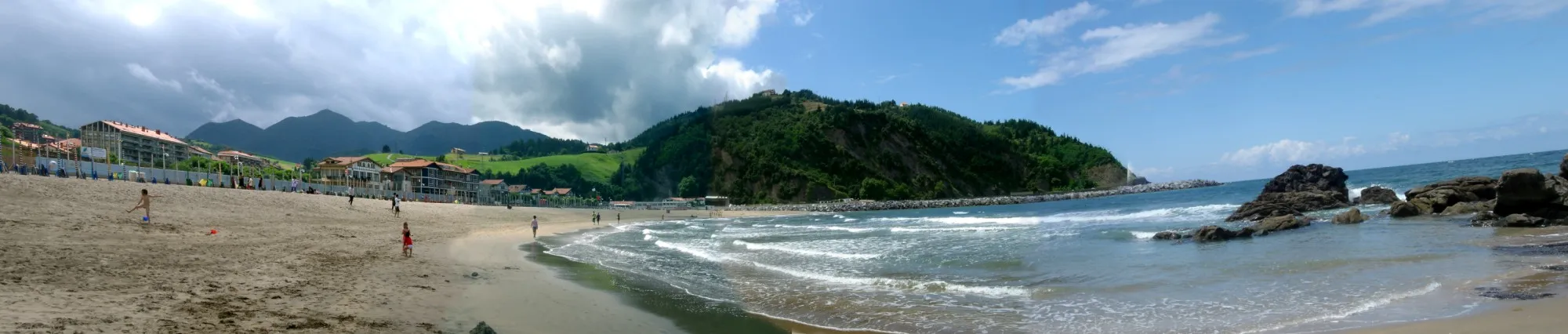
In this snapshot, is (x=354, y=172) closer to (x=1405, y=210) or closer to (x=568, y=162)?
(x=568, y=162)

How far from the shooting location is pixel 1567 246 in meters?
13.0

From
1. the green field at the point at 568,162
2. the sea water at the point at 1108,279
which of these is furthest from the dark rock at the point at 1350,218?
the green field at the point at 568,162

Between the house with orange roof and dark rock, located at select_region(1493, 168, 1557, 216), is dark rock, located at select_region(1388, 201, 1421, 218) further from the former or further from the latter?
the house with orange roof

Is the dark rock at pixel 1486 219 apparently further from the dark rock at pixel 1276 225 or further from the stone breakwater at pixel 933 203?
the stone breakwater at pixel 933 203

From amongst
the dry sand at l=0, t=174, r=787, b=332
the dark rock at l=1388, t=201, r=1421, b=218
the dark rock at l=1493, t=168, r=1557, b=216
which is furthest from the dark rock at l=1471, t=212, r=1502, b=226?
the dry sand at l=0, t=174, r=787, b=332

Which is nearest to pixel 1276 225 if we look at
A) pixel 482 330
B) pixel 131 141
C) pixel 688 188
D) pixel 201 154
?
pixel 482 330

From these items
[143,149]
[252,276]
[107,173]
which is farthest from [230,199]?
[143,149]

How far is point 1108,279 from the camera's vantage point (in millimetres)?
12555

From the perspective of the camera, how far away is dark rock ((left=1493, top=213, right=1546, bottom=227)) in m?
17.3

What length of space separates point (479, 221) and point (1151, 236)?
3763cm

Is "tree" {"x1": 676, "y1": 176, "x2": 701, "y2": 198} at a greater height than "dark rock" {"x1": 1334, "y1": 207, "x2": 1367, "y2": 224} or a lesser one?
greater

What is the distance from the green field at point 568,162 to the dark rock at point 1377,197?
131 meters

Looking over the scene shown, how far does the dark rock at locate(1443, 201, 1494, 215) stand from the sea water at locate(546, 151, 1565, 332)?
0.96 meters

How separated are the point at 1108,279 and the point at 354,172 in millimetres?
97643
